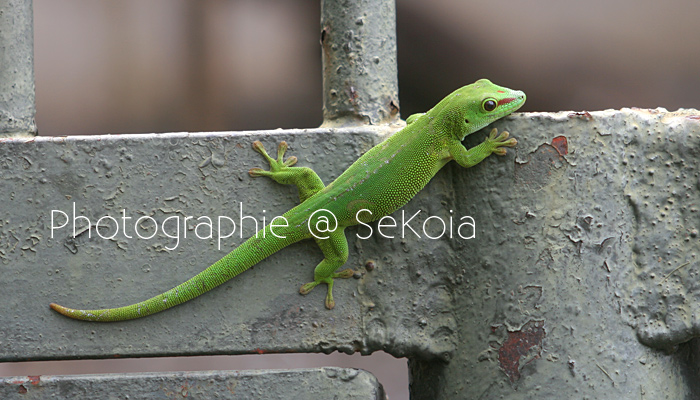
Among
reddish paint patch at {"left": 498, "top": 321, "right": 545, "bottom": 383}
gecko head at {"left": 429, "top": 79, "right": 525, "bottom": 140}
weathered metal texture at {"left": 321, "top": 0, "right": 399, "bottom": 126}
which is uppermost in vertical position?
weathered metal texture at {"left": 321, "top": 0, "right": 399, "bottom": 126}

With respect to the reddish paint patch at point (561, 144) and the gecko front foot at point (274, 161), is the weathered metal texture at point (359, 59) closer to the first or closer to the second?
A: the gecko front foot at point (274, 161)

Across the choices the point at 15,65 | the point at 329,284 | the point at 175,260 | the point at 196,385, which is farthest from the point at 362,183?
the point at 15,65

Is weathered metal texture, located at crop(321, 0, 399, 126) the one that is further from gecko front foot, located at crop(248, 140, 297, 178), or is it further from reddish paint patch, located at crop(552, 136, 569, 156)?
reddish paint patch, located at crop(552, 136, 569, 156)

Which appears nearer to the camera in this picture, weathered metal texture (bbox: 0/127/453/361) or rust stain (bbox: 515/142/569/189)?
rust stain (bbox: 515/142/569/189)

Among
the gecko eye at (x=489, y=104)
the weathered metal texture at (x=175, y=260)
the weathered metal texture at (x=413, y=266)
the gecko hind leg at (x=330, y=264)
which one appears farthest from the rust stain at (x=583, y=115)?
the gecko hind leg at (x=330, y=264)

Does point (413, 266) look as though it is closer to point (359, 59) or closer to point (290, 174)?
point (290, 174)

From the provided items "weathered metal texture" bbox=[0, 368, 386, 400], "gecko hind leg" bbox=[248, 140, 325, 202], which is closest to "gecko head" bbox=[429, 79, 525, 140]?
"gecko hind leg" bbox=[248, 140, 325, 202]
